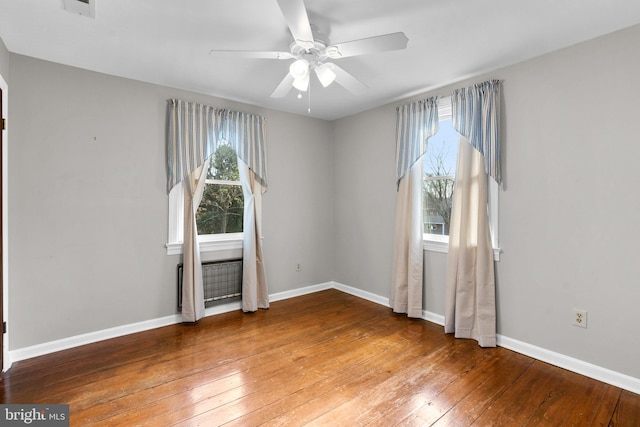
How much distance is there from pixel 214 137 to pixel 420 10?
249cm

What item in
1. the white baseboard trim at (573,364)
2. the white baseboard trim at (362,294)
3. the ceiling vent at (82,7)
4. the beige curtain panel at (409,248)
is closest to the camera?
the ceiling vent at (82,7)

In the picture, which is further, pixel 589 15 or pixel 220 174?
pixel 220 174

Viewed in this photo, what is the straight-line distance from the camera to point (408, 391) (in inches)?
87.6

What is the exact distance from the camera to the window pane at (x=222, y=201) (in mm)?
3781

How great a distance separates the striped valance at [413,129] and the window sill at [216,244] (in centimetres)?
210

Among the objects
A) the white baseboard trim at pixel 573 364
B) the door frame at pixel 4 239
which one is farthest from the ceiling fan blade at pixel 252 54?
the white baseboard trim at pixel 573 364

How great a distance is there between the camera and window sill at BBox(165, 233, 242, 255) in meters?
3.46

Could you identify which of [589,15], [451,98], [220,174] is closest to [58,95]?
[220,174]

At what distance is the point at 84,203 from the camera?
9.69ft

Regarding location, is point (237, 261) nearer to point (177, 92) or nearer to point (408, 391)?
Answer: point (177, 92)

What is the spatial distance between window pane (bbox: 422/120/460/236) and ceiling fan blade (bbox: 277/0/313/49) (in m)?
2.08

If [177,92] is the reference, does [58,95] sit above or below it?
below

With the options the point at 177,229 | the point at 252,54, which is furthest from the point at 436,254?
the point at 177,229

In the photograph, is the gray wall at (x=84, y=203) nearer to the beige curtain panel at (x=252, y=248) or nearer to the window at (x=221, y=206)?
the window at (x=221, y=206)
